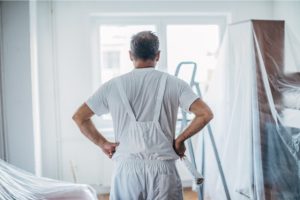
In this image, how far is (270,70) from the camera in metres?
2.51

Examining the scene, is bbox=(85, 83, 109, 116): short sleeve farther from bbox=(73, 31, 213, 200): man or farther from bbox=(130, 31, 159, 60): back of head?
bbox=(130, 31, 159, 60): back of head

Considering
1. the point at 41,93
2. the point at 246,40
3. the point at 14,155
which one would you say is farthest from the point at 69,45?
the point at 246,40

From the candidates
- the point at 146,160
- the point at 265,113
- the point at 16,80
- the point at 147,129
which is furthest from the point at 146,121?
the point at 16,80

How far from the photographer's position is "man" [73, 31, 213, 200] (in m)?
1.68

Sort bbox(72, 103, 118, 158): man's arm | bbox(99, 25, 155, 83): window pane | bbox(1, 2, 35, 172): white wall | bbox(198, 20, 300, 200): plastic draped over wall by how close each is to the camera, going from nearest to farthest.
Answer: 1. bbox(72, 103, 118, 158): man's arm
2. bbox(198, 20, 300, 200): plastic draped over wall
3. bbox(1, 2, 35, 172): white wall
4. bbox(99, 25, 155, 83): window pane

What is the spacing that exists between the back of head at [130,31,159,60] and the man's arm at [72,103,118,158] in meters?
0.37

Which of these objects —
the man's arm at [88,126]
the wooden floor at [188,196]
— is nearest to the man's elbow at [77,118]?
the man's arm at [88,126]

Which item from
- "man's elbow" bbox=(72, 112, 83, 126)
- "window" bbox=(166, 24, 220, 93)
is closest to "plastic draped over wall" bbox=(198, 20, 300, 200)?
"man's elbow" bbox=(72, 112, 83, 126)

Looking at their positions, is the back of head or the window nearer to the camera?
the back of head

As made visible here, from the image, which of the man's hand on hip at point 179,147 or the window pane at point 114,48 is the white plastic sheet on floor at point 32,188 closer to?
the man's hand on hip at point 179,147

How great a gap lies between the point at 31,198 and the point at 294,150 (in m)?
1.70

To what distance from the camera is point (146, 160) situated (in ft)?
5.53

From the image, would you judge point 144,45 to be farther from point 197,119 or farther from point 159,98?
point 197,119

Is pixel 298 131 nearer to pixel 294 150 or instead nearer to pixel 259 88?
pixel 294 150
